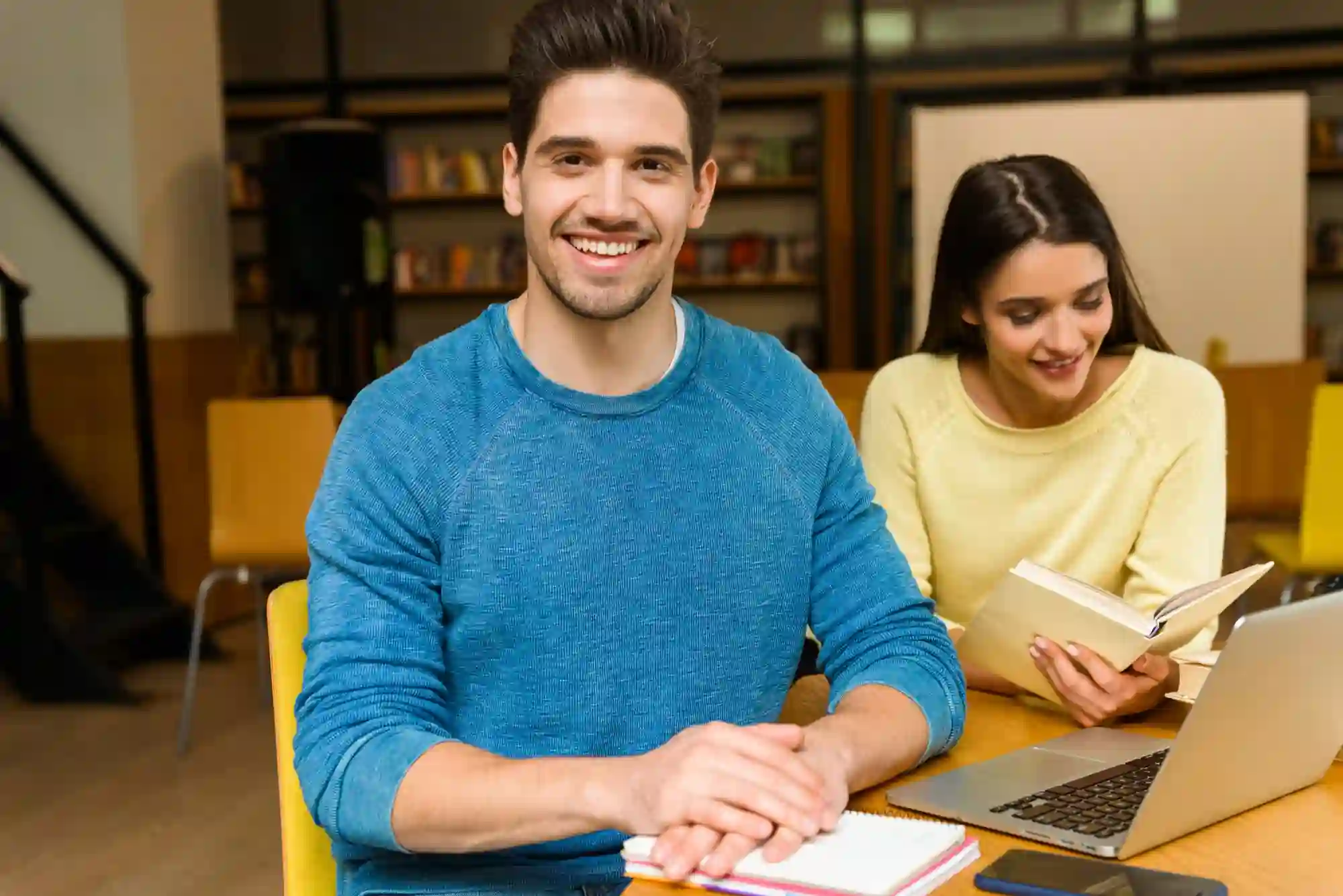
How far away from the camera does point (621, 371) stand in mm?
1393

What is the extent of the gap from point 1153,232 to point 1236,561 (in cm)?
162

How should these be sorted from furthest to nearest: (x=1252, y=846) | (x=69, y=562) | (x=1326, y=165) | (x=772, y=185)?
(x=772, y=185) < (x=1326, y=165) < (x=69, y=562) < (x=1252, y=846)

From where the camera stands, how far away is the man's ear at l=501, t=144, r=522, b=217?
1.44 meters

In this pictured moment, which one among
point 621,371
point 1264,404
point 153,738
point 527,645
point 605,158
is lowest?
point 153,738

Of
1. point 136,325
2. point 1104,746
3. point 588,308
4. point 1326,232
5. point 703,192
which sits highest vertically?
point 703,192

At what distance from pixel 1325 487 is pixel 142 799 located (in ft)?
9.77

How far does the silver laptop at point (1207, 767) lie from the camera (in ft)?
3.33

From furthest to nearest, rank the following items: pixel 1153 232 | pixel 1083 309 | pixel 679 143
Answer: pixel 1153 232 < pixel 1083 309 < pixel 679 143

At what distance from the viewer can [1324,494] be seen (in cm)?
357

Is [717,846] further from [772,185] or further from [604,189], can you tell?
[772,185]

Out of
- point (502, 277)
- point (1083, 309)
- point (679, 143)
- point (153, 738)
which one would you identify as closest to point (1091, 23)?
point (502, 277)

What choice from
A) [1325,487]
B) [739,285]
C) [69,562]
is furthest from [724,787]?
[739,285]

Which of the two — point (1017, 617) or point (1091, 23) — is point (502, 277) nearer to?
point (1091, 23)

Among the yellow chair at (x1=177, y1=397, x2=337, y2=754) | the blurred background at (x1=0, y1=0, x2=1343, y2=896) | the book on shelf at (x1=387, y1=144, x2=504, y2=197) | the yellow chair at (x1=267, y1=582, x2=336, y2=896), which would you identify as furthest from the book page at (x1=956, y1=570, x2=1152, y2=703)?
the book on shelf at (x1=387, y1=144, x2=504, y2=197)
